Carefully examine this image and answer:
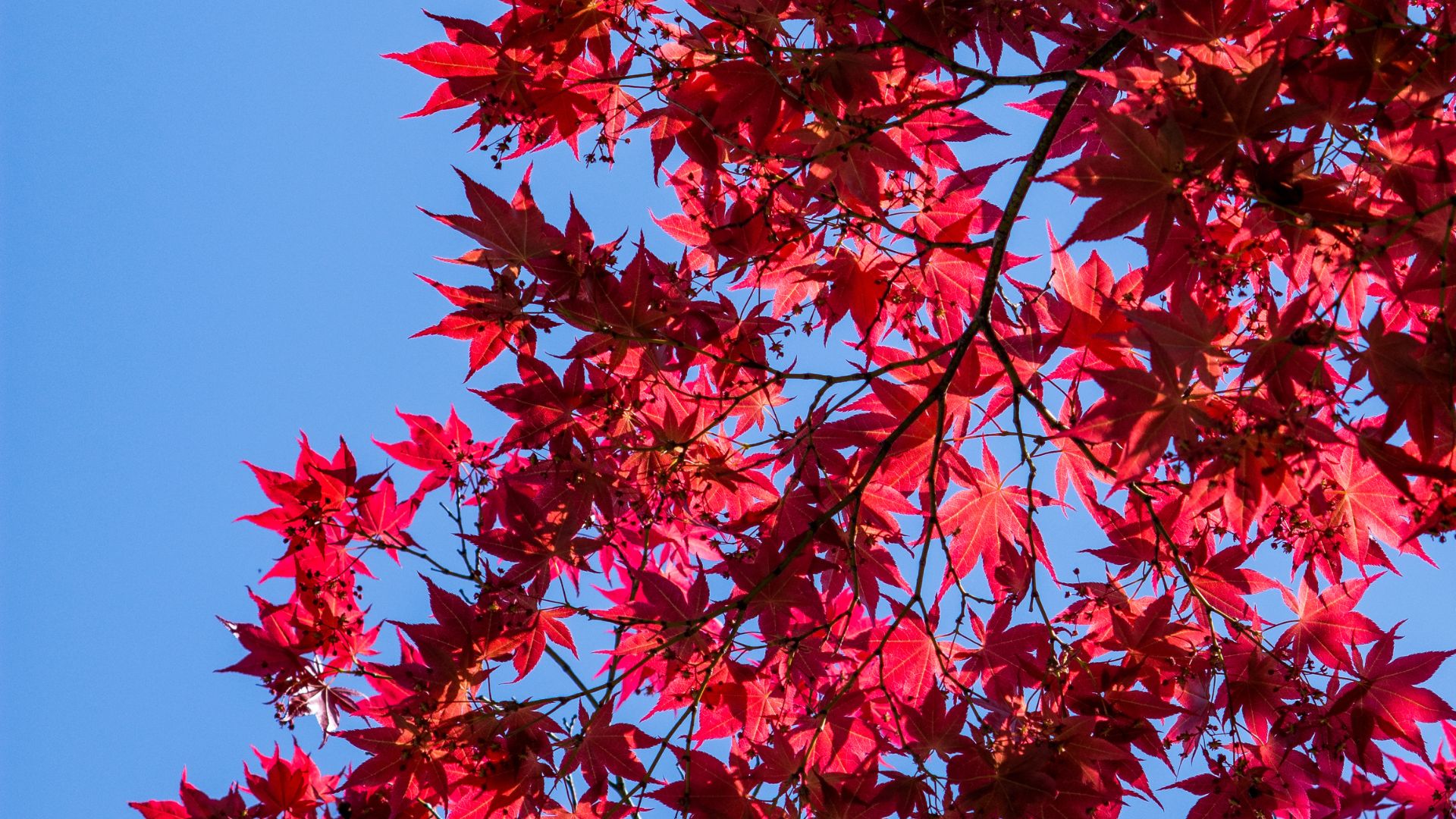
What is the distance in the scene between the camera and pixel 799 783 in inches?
111

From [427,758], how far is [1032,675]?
1906mm

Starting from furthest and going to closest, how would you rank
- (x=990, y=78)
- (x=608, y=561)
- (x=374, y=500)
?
(x=608, y=561) → (x=374, y=500) → (x=990, y=78)

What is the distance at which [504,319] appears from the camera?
292 cm

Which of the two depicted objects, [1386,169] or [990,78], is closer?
[1386,169]

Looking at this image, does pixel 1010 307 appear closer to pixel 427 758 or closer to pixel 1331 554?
pixel 1331 554

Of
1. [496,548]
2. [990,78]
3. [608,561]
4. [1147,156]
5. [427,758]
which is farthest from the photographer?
[608,561]

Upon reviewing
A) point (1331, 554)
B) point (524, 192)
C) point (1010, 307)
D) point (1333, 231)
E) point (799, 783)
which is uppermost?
point (524, 192)

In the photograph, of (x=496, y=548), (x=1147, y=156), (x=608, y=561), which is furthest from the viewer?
(x=608, y=561)

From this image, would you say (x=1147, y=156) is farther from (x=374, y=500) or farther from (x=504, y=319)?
(x=374, y=500)

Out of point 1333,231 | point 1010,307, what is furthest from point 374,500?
point 1333,231

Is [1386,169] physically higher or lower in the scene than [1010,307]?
lower

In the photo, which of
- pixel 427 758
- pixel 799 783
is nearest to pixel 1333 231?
pixel 799 783

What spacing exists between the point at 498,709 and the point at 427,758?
26 centimetres

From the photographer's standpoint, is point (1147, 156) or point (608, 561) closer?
point (1147, 156)
